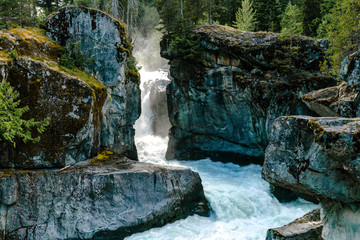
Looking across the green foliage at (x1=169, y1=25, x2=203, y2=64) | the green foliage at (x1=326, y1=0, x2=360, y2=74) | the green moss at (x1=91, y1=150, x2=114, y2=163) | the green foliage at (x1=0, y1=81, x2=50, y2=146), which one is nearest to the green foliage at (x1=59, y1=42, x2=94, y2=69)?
the green foliage at (x1=0, y1=81, x2=50, y2=146)

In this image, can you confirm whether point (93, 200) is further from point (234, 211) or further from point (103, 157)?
point (234, 211)

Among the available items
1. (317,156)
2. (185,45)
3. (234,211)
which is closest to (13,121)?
(317,156)

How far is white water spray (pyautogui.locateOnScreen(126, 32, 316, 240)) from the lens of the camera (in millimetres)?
11125

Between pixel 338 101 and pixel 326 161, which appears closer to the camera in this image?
pixel 326 161

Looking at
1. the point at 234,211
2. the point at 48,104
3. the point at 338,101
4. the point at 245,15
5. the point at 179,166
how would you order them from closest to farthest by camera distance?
1. the point at 338,101
2. the point at 48,104
3. the point at 234,211
4. the point at 179,166
5. the point at 245,15

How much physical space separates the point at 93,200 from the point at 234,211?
7.45m

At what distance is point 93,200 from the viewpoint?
35.4 feet

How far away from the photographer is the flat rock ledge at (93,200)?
961 centimetres

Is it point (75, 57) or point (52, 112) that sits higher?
point (75, 57)

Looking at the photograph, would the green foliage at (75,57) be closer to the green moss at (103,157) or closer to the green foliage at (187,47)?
the green moss at (103,157)


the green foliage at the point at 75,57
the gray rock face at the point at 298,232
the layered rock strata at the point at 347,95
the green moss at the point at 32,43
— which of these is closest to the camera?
the layered rock strata at the point at 347,95

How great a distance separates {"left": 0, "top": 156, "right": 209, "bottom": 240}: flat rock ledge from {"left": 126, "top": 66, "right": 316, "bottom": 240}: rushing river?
655 millimetres

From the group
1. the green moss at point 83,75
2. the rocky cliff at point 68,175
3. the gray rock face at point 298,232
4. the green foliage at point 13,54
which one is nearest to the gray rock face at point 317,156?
the gray rock face at point 298,232

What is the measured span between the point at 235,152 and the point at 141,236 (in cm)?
1412
